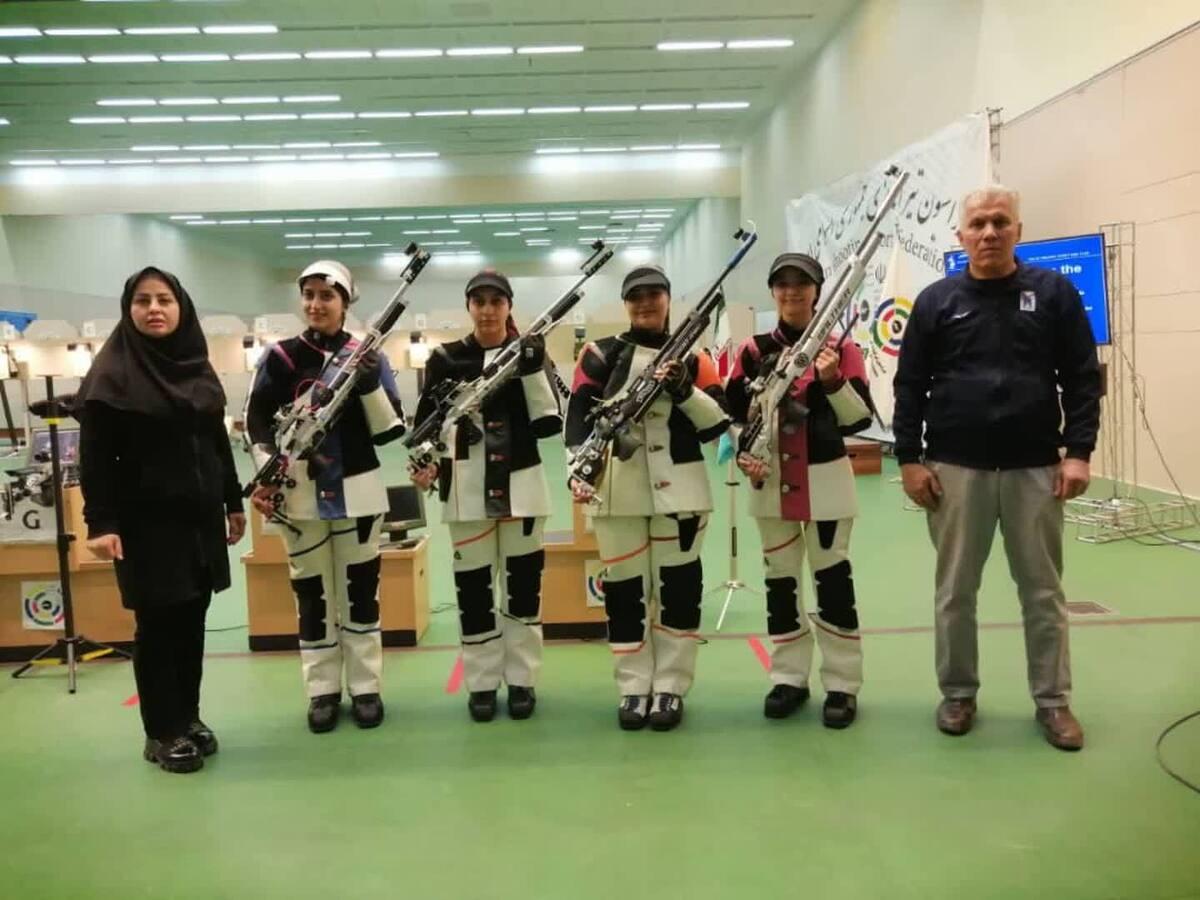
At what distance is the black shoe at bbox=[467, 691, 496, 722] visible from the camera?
3279 mm

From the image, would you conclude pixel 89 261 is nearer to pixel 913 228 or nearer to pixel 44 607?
pixel 913 228

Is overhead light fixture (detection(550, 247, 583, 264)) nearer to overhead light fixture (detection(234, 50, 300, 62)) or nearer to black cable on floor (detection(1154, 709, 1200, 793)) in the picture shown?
overhead light fixture (detection(234, 50, 300, 62))

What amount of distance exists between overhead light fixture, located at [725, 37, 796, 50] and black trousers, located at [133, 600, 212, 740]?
12.0 metres

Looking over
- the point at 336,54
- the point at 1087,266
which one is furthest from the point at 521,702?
the point at 336,54

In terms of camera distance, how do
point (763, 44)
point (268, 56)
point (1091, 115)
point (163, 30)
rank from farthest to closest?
point (763, 44)
point (268, 56)
point (163, 30)
point (1091, 115)

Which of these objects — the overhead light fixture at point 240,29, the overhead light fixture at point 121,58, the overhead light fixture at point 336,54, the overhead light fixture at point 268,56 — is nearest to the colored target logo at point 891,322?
the overhead light fixture at point 336,54

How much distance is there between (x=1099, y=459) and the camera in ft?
24.3

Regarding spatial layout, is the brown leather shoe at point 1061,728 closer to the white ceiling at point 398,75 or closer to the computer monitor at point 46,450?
the computer monitor at point 46,450

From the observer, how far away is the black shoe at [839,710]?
122 inches

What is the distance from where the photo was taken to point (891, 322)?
27.7 feet

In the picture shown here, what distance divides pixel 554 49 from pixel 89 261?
48.2 feet

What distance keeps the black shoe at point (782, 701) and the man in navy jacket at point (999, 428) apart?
20.2 inches

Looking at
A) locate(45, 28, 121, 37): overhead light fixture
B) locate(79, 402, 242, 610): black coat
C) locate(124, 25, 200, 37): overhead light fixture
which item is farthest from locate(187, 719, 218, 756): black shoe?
locate(45, 28, 121, 37): overhead light fixture

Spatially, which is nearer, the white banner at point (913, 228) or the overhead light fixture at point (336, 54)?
the white banner at point (913, 228)
